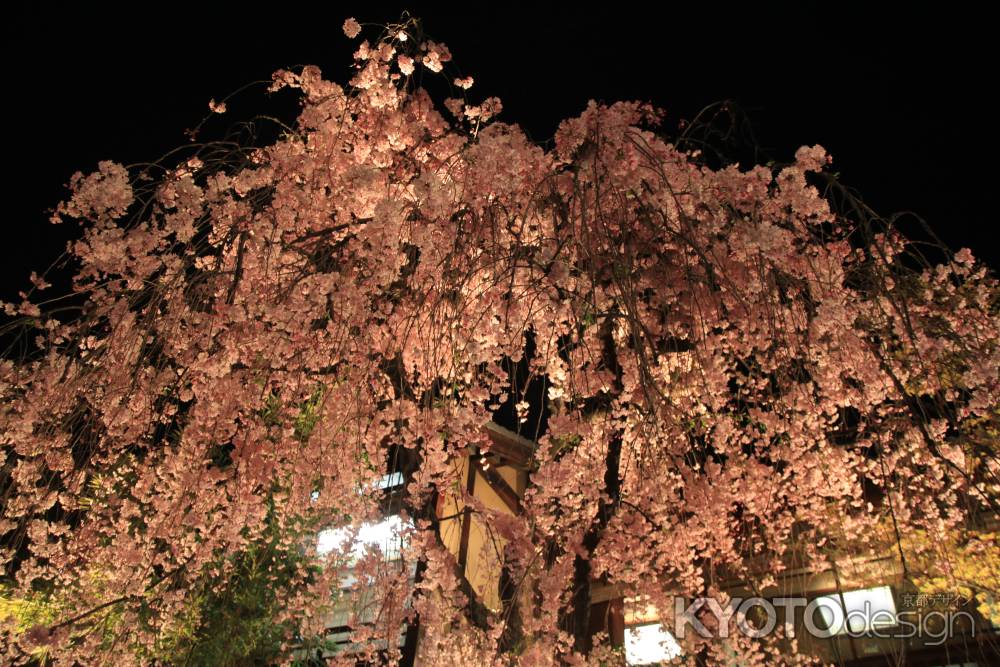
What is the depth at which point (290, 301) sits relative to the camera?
369cm

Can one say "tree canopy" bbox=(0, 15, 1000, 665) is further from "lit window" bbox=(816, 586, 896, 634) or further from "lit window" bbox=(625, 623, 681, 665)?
"lit window" bbox=(625, 623, 681, 665)

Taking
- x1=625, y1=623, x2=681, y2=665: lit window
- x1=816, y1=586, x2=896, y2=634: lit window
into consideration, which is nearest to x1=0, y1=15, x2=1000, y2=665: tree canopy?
x1=816, y1=586, x2=896, y2=634: lit window

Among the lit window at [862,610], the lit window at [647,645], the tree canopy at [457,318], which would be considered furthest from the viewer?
the lit window at [647,645]

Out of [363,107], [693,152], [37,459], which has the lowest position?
[37,459]

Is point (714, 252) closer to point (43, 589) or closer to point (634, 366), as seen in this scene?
point (634, 366)

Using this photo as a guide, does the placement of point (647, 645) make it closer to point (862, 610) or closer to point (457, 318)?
point (862, 610)

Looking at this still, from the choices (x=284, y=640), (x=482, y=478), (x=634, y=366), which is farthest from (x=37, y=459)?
(x=482, y=478)

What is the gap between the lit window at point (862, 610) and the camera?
26.6 ft

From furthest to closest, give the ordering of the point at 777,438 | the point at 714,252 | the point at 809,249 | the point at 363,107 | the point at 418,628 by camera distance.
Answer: the point at 418,628 → the point at 777,438 → the point at 363,107 → the point at 809,249 → the point at 714,252

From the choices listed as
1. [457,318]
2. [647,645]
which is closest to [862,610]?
[647,645]

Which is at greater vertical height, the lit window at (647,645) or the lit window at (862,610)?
the lit window at (862,610)

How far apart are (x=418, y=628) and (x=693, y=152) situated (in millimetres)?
7247

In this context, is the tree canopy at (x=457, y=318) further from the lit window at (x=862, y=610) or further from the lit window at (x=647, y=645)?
the lit window at (x=647, y=645)

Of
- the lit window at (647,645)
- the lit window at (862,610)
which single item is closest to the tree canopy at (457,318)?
the lit window at (862,610)
